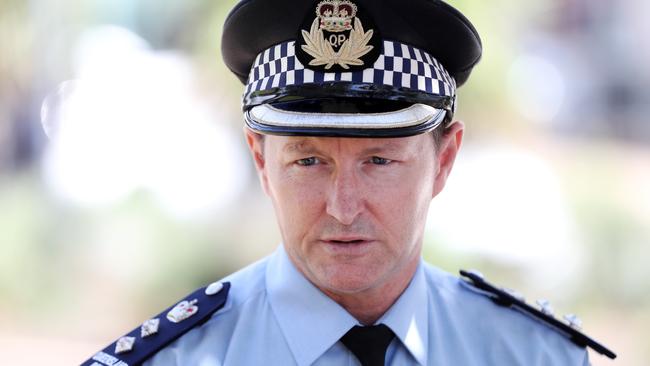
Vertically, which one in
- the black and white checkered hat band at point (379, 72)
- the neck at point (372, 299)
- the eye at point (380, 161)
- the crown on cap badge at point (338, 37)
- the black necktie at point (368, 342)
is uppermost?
the crown on cap badge at point (338, 37)

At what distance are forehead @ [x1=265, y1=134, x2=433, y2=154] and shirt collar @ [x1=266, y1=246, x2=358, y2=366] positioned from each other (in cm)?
37

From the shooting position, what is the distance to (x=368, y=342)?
2.15m

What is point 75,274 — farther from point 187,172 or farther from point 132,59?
point 132,59

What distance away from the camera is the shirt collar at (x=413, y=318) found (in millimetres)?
2209

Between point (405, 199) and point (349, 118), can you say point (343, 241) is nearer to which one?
point (405, 199)

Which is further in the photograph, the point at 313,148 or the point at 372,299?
the point at 372,299

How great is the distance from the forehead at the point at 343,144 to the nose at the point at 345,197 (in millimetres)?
57

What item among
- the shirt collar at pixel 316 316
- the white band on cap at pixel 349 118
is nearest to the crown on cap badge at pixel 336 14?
the white band on cap at pixel 349 118

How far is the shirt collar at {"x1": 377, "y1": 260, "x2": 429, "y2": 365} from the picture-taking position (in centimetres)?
221

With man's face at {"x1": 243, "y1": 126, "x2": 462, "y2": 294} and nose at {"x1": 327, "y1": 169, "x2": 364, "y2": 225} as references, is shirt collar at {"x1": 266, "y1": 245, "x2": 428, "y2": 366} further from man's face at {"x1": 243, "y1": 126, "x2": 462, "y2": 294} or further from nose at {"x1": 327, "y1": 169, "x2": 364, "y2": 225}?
nose at {"x1": 327, "y1": 169, "x2": 364, "y2": 225}

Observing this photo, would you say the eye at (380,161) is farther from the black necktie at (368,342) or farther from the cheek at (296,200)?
the black necktie at (368,342)

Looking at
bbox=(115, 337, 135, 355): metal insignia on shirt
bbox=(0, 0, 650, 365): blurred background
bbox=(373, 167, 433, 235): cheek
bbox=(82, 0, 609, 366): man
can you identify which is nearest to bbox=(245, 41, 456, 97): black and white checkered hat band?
bbox=(82, 0, 609, 366): man

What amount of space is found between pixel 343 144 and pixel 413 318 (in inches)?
22.5

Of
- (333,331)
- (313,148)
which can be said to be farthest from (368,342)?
(313,148)
